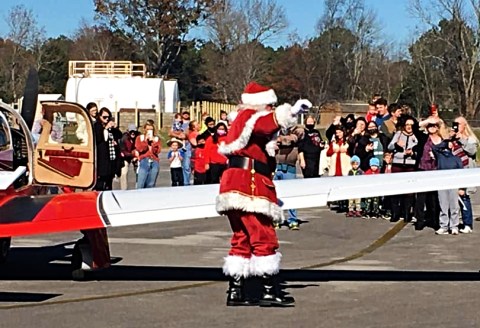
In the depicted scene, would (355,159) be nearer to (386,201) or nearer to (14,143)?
(386,201)

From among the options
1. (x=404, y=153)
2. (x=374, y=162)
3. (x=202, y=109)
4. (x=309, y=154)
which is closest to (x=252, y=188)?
(x=404, y=153)

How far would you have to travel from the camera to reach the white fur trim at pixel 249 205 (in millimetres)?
8344

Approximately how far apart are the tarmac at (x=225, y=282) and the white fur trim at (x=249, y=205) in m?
0.83

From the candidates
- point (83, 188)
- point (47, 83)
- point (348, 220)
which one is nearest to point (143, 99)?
point (47, 83)

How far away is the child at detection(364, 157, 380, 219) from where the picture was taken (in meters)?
16.2

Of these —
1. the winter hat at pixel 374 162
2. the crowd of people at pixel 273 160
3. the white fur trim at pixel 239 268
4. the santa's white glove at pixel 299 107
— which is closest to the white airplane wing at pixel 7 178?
the crowd of people at pixel 273 160

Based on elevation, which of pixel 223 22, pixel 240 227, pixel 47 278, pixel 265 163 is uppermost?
pixel 223 22

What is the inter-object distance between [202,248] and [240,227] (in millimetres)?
3798

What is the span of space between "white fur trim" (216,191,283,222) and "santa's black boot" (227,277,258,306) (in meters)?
0.63

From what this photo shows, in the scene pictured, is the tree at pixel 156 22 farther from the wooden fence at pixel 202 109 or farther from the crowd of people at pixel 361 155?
the crowd of people at pixel 361 155

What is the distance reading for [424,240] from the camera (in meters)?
13.4

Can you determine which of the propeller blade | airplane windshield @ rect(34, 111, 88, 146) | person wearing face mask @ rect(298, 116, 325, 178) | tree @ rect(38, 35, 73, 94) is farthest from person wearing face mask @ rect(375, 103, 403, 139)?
tree @ rect(38, 35, 73, 94)

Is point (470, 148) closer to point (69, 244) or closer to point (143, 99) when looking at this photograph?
point (69, 244)

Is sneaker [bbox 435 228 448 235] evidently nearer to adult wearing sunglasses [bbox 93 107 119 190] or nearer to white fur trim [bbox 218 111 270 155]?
adult wearing sunglasses [bbox 93 107 119 190]
